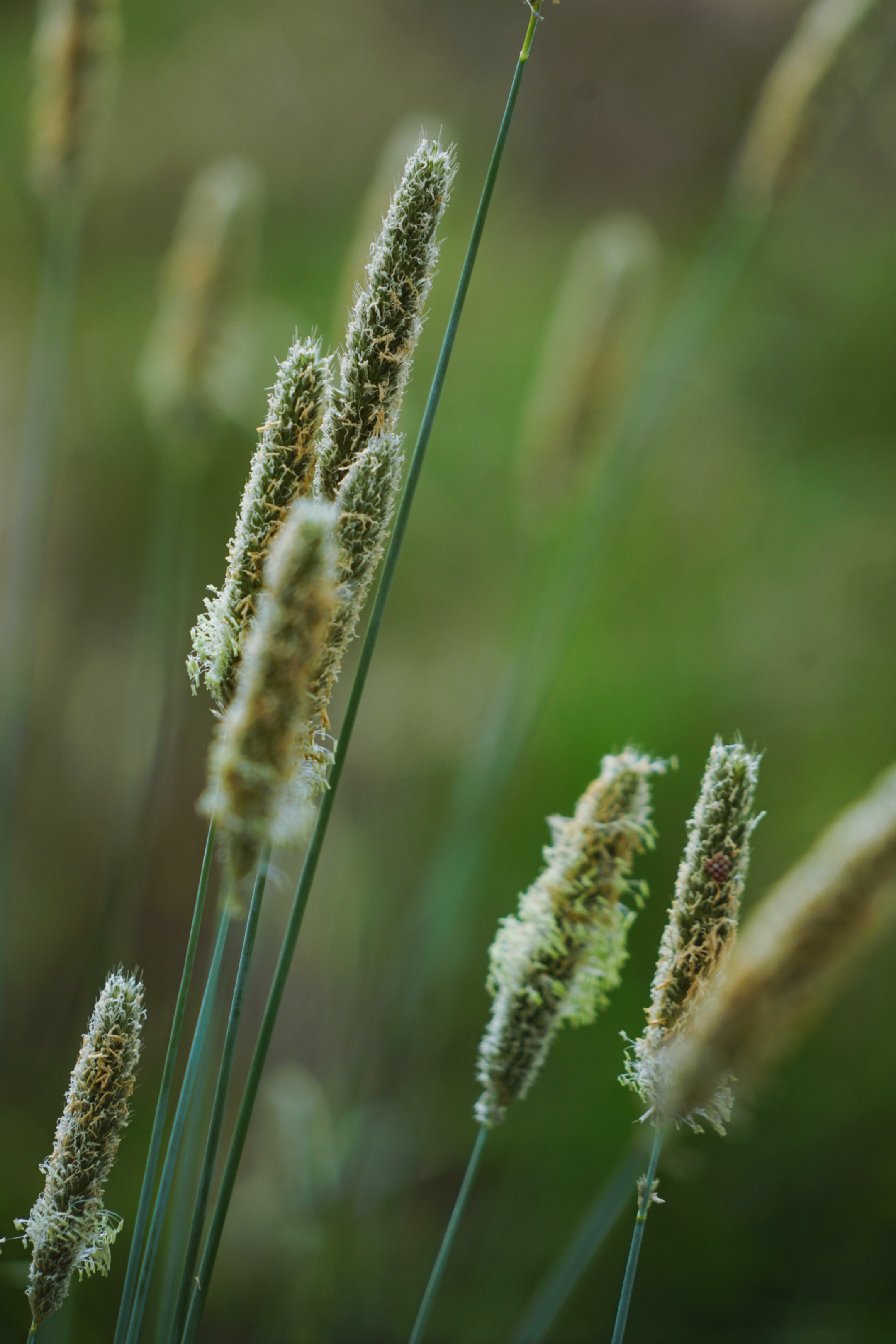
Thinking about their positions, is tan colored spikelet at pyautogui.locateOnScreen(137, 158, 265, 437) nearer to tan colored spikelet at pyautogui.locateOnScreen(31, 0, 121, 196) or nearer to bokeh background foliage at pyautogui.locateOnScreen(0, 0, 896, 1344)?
tan colored spikelet at pyautogui.locateOnScreen(31, 0, 121, 196)

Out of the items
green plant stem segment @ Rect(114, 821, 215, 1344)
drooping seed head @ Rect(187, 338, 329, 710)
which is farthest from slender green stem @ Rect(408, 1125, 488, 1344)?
drooping seed head @ Rect(187, 338, 329, 710)

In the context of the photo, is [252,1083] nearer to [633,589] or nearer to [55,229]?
[55,229]

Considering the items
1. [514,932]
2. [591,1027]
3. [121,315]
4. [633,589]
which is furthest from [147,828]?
[121,315]

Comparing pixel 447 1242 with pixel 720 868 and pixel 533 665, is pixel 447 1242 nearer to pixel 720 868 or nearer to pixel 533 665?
pixel 720 868

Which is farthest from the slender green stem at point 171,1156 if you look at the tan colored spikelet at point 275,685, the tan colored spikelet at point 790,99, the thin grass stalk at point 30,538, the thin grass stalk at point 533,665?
the tan colored spikelet at point 790,99

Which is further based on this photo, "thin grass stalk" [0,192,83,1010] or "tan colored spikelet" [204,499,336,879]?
"thin grass stalk" [0,192,83,1010]
